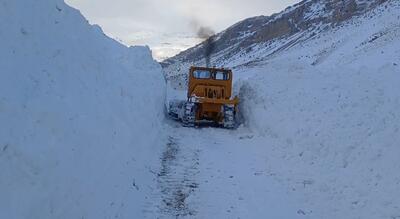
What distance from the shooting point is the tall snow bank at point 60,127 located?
6.08 metres

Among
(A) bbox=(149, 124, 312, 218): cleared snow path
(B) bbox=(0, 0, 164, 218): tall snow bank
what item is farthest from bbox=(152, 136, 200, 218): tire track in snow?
(B) bbox=(0, 0, 164, 218): tall snow bank

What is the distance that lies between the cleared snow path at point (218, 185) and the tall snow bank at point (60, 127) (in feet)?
1.81

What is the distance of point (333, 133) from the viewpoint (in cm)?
1330

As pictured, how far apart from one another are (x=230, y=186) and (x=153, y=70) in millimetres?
14943

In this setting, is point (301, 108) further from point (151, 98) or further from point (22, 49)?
point (22, 49)

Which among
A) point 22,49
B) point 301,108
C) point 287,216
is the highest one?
point 22,49

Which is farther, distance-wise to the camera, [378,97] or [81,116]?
[378,97]

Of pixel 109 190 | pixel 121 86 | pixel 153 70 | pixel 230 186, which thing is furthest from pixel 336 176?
pixel 153 70

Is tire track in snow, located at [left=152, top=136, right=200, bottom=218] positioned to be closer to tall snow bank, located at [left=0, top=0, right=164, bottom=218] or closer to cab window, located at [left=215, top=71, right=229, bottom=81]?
tall snow bank, located at [left=0, top=0, right=164, bottom=218]

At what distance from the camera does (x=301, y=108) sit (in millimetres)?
16828

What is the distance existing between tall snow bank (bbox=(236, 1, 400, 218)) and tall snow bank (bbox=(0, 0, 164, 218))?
339 cm

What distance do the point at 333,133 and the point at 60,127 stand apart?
25.7 ft

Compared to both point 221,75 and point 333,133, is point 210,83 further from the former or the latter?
point 333,133

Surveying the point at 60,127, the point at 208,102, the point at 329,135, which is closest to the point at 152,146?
the point at 329,135
